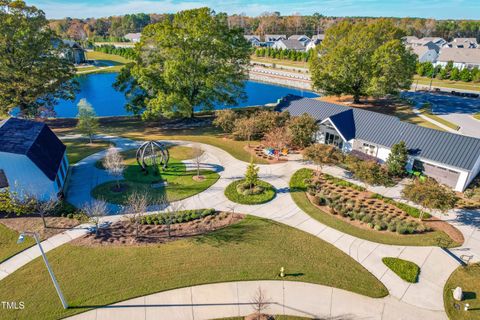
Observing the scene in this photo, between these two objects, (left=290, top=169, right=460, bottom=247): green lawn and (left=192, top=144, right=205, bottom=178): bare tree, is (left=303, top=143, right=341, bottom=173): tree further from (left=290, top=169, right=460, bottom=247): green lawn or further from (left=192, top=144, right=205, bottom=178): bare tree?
(left=192, top=144, right=205, bottom=178): bare tree

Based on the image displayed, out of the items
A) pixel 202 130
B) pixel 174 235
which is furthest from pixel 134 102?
pixel 174 235

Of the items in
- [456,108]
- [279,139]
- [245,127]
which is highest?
[456,108]

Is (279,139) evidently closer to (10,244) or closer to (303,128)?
(303,128)

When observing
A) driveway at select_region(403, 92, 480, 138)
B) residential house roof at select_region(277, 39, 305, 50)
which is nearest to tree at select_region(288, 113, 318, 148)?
driveway at select_region(403, 92, 480, 138)

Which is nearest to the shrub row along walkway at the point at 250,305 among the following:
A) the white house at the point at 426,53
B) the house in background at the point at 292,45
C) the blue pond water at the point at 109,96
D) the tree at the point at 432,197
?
the tree at the point at 432,197

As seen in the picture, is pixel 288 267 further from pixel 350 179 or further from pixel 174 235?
pixel 350 179

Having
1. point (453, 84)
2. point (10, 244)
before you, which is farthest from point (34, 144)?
point (453, 84)

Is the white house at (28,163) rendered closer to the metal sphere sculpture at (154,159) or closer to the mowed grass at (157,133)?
the metal sphere sculpture at (154,159)
